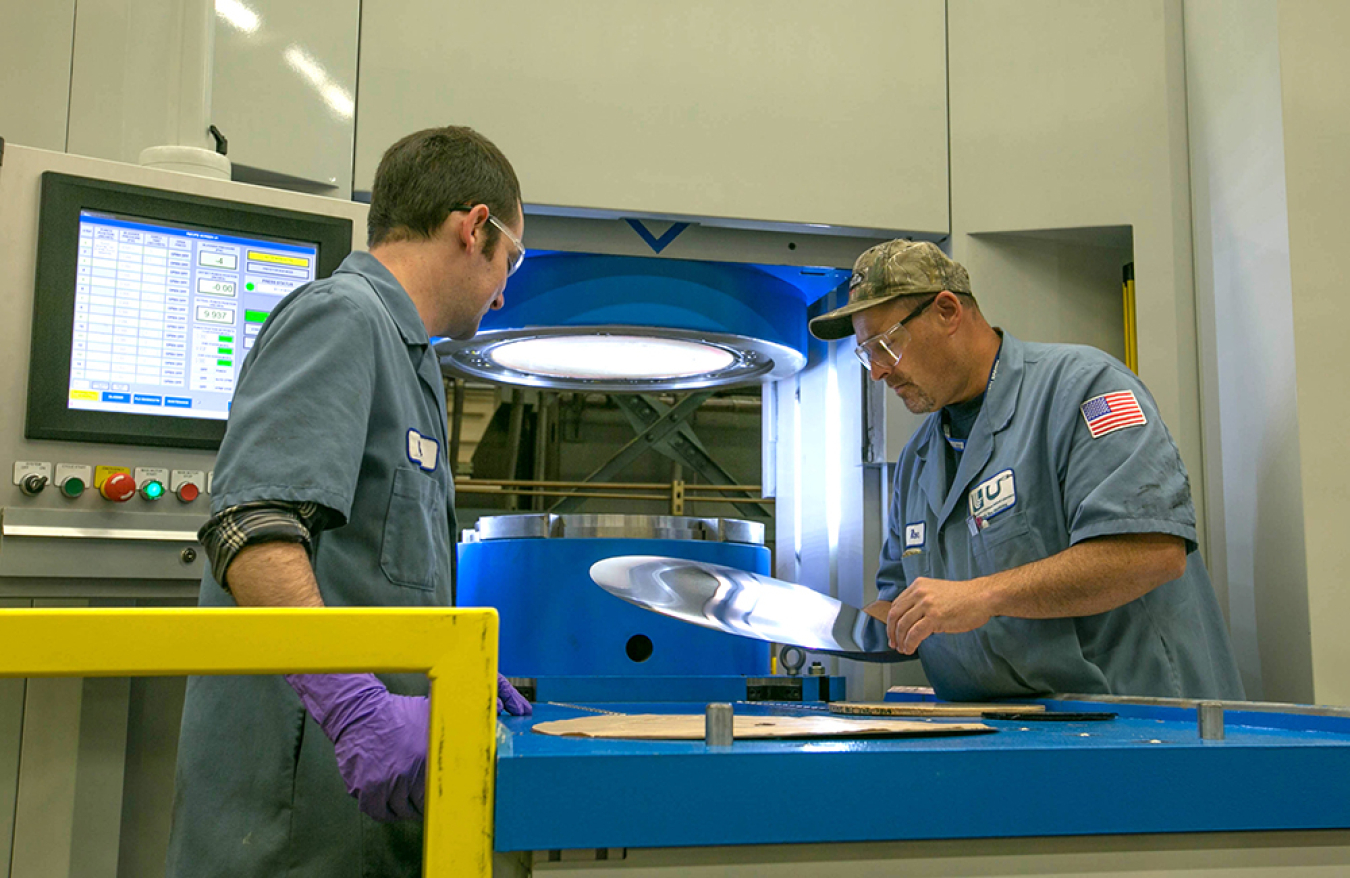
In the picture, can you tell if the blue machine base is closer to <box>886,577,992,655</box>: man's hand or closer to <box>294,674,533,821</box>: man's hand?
<box>886,577,992,655</box>: man's hand

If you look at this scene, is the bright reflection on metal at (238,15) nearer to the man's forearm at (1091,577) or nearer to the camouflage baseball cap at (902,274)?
the camouflage baseball cap at (902,274)

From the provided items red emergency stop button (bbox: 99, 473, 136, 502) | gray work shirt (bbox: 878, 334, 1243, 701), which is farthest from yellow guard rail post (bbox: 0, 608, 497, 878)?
gray work shirt (bbox: 878, 334, 1243, 701)

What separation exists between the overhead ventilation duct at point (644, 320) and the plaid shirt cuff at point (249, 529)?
100cm

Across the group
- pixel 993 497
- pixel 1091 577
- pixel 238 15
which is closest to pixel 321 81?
pixel 238 15

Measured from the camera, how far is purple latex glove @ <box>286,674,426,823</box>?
0.82 meters

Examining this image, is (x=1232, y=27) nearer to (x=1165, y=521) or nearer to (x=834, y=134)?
(x=834, y=134)

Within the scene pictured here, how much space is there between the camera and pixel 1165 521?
1.45 meters

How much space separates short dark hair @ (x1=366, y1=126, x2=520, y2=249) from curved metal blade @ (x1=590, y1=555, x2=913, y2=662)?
0.49 m

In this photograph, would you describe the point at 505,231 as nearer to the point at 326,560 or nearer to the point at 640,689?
the point at 326,560

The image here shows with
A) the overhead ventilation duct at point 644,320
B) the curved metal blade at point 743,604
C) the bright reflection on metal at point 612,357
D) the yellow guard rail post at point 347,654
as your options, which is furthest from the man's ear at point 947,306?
the yellow guard rail post at point 347,654

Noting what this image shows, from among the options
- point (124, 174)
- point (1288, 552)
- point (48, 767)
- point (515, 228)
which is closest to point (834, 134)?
point (515, 228)

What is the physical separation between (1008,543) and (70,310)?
1345 mm

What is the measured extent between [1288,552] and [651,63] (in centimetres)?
130

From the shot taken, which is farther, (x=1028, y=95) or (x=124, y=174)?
(x=1028, y=95)
